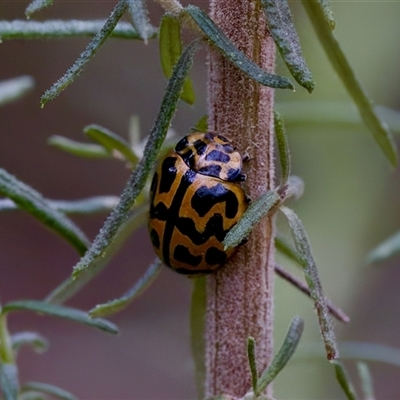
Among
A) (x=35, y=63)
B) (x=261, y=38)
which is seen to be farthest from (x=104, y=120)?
(x=261, y=38)

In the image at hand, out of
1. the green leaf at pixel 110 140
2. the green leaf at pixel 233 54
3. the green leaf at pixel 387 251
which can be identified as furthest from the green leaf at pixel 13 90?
the green leaf at pixel 387 251

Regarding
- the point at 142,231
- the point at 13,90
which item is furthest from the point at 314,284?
the point at 142,231

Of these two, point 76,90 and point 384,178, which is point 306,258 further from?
point 76,90

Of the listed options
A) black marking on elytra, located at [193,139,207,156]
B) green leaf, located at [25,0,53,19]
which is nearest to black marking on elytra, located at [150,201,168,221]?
black marking on elytra, located at [193,139,207,156]

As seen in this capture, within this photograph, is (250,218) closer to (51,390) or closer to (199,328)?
(199,328)

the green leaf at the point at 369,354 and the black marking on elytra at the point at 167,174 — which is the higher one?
the black marking on elytra at the point at 167,174

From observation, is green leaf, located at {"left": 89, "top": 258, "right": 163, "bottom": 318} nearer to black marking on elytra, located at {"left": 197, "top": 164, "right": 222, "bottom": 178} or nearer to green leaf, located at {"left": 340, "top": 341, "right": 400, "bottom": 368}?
black marking on elytra, located at {"left": 197, "top": 164, "right": 222, "bottom": 178}

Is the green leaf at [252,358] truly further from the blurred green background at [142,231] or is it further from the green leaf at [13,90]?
the green leaf at [13,90]
